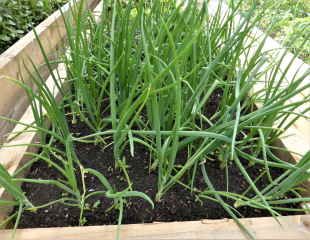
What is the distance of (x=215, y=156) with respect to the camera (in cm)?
64

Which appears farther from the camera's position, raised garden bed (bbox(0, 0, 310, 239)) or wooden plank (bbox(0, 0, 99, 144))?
wooden plank (bbox(0, 0, 99, 144))

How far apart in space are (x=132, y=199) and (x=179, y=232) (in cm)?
12

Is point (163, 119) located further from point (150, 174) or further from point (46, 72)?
point (46, 72)

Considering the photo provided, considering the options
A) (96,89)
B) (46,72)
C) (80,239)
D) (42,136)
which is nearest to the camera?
(80,239)

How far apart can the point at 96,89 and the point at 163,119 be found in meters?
0.21

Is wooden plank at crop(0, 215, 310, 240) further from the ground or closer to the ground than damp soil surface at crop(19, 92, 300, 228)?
further from the ground

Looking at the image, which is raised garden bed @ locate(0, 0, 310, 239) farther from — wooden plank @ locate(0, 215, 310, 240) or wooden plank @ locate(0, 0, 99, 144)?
wooden plank @ locate(0, 0, 99, 144)

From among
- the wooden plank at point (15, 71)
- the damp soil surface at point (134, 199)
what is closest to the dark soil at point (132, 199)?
the damp soil surface at point (134, 199)

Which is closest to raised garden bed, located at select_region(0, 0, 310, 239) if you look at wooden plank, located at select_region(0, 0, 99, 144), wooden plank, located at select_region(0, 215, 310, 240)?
wooden plank, located at select_region(0, 215, 310, 240)

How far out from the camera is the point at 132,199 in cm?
55

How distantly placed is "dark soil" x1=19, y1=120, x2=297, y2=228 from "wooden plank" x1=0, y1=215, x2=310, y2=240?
0.16 feet

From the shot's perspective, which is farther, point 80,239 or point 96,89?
point 96,89

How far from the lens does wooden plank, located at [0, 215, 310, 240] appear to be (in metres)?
0.46

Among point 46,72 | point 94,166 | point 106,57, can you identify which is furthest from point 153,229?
point 46,72
